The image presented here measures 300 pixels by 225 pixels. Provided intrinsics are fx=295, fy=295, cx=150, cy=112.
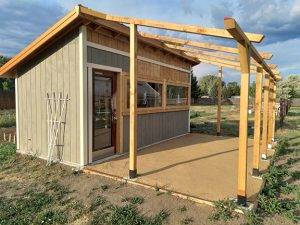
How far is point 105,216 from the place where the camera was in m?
4.56

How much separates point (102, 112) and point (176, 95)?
5.15 m

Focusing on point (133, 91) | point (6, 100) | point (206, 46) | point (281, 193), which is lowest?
point (281, 193)

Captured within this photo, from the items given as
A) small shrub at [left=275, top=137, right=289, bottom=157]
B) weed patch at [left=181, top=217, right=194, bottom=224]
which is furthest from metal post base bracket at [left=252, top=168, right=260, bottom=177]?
small shrub at [left=275, top=137, right=289, bottom=157]

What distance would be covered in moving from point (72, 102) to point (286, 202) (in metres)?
4.94

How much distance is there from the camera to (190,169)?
6934 millimetres

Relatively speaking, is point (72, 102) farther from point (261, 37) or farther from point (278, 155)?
point (278, 155)

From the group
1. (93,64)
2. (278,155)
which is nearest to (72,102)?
(93,64)

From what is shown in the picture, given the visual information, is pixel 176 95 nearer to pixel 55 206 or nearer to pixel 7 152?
pixel 7 152

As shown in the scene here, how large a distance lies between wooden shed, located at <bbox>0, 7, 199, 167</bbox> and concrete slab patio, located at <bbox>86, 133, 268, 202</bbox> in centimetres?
75

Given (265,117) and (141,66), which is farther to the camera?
(141,66)

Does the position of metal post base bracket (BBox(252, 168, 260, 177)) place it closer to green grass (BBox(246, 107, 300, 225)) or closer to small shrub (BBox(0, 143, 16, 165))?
green grass (BBox(246, 107, 300, 225))

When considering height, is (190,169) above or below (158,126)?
below

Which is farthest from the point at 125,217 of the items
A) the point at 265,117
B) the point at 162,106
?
the point at 162,106

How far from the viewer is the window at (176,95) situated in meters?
11.4
